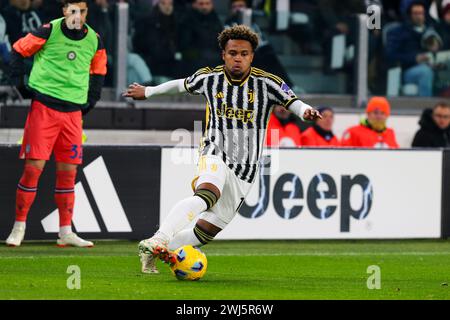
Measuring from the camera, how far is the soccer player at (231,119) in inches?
355

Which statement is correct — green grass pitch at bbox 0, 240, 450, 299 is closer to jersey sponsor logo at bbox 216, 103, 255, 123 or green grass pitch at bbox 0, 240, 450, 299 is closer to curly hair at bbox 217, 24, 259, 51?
jersey sponsor logo at bbox 216, 103, 255, 123

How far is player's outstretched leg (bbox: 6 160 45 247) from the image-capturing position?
38.4 feet

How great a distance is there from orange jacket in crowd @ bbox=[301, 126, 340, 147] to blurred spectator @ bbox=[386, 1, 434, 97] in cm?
266

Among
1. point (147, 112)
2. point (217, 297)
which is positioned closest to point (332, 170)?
point (147, 112)

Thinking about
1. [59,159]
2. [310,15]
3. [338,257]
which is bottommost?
[338,257]

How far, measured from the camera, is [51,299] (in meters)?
7.38

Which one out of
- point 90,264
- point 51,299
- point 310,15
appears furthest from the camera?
point 310,15

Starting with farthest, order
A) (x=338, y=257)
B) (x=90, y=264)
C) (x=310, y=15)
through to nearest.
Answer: (x=310, y=15) < (x=338, y=257) < (x=90, y=264)

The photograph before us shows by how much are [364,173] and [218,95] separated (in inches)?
189

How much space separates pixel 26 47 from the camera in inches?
453

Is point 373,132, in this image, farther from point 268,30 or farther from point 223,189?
point 223,189

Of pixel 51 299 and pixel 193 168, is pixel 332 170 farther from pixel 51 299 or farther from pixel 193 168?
pixel 51 299

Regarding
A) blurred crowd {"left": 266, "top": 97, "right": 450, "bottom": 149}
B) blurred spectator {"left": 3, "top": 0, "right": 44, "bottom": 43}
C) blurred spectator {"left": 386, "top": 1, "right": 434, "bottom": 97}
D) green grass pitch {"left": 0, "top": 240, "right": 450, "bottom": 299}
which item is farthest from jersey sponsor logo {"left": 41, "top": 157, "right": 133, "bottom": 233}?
blurred spectator {"left": 386, "top": 1, "right": 434, "bottom": 97}

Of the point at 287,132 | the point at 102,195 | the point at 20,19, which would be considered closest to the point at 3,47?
the point at 20,19
